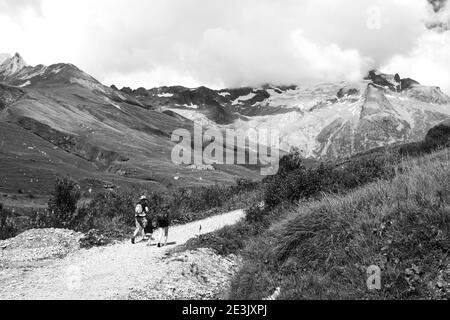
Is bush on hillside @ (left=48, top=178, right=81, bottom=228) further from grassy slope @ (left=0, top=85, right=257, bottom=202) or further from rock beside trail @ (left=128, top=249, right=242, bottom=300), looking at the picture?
grassy slope @ (left=0, top=85, right=257, bottom=202)

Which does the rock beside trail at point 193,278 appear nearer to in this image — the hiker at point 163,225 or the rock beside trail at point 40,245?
the hiker at point 163,225

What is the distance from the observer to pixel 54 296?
39.4 feet

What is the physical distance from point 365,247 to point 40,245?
14643mm

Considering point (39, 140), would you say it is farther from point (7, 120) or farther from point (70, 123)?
point (70, 123)

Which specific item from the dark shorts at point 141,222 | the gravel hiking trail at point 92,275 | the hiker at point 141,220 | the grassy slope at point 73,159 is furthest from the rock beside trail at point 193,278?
the grassy slope at point 73,159

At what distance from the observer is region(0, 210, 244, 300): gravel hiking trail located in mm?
12383

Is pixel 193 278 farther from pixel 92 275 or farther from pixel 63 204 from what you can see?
pixel 63 204

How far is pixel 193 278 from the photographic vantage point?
1394 centimetres

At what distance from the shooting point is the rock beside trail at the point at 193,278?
12523 millimetres

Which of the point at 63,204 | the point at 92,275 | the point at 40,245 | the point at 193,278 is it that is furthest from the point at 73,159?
the point at 193,278

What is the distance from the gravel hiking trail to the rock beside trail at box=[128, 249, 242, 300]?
0.19 m

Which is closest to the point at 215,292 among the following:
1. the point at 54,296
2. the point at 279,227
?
the point at 279,227

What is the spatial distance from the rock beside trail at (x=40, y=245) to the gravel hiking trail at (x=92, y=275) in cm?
79
